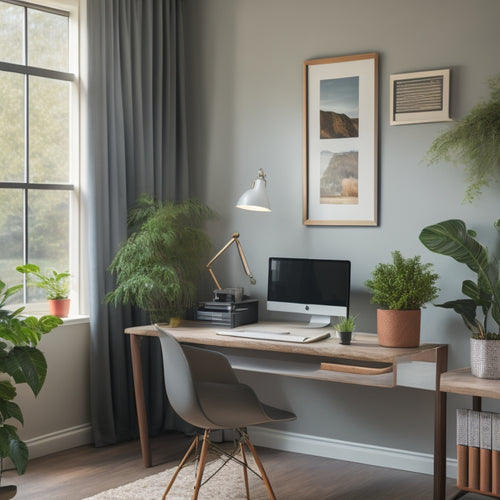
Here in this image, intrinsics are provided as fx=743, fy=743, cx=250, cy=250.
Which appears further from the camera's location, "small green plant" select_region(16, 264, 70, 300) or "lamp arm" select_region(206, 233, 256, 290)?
"lamp arm" select_region(206, 233, 256, 290)

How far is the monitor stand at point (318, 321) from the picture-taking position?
13.1ft

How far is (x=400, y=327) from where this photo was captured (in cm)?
345

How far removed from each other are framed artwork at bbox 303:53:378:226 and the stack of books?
47.8 inches

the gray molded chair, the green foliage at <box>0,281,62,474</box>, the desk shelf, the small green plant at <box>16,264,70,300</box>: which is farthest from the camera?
the small green plant at <box>16,264,70,300</box>

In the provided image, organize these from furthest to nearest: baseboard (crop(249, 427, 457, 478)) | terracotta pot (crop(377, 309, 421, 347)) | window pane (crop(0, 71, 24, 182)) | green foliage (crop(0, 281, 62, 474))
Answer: window pane (crop(0, 71, 24, 182)) < baseboard (crop(249, 427, 457, 478)) < terracotta pot (crop(377, 309, 421, 347)) < green foliage (crop(0, 281, 62, 474))

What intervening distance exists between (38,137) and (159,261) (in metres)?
0.97

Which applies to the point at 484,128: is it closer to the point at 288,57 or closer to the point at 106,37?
the point at 288,57

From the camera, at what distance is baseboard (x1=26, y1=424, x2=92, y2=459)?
400cm

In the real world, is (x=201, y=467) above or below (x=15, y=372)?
below

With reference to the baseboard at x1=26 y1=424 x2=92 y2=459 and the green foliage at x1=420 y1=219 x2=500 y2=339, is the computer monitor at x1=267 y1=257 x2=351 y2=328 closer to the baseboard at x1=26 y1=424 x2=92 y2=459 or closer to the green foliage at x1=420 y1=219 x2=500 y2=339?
the green foliage at x1=420 y1=219 x2=500 y2=339

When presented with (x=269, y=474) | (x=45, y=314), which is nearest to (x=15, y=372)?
(x=45, y=314)

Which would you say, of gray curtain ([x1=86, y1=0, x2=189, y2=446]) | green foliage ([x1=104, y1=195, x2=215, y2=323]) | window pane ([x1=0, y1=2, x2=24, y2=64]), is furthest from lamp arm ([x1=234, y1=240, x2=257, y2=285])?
window pane ([x1=0, y1=2, x2=24, y2=64])

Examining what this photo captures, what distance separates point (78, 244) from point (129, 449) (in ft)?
3.95

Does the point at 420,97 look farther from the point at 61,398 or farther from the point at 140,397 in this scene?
the point at 61,398
